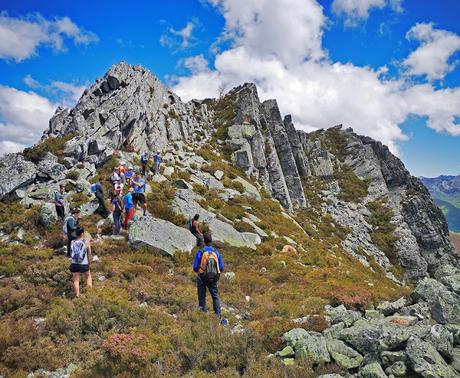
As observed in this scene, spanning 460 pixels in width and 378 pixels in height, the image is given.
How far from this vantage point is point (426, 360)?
6832 millimetres

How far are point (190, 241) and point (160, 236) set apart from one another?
5.64 ft

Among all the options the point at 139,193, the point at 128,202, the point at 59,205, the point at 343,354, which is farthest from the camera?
the point at 139,193

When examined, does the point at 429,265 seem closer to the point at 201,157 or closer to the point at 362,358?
the point at 201,157

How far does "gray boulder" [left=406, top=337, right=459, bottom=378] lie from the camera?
21.6 ft

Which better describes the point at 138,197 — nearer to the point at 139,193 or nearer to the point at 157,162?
the point at 139,193

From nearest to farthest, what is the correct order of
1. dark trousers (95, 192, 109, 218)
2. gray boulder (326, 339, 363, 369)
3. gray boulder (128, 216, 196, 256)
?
gray boulder (326, 339, 363, 369) → gray boulder (128, 216, 196, 256) → dark trousers (95, 192, 109, 218)

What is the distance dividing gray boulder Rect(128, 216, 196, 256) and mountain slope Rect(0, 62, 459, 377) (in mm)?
90

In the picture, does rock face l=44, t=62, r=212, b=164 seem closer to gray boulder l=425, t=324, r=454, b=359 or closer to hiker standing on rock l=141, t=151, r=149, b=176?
hiker standing on rock l=141, t=151, r=149, b=176

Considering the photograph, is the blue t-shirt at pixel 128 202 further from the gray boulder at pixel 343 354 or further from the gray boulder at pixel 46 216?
the gray boulder at pixel 343 354

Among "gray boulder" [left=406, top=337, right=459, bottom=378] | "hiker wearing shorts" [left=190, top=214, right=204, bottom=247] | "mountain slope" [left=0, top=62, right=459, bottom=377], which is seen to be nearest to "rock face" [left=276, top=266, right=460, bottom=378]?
"gray boulder" [left=406, top=337, right=459, bottom=378]

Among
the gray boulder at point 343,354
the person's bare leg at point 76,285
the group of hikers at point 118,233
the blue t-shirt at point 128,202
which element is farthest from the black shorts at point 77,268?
the gray boulder at point 343,354

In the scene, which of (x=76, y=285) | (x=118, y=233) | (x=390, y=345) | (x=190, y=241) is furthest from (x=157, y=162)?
(x=390, y=345)

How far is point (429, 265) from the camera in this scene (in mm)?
42938

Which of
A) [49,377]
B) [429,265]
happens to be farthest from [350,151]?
[49,377]
